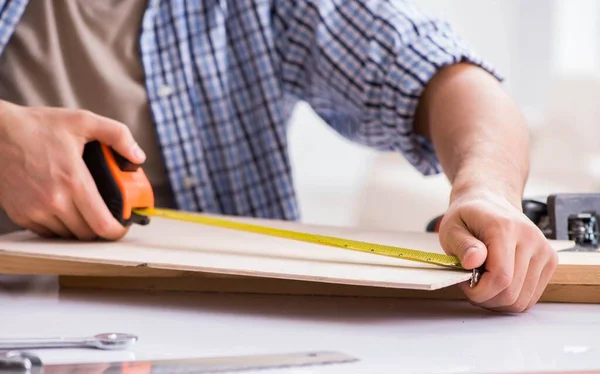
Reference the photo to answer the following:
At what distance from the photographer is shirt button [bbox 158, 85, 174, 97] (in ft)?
4.42

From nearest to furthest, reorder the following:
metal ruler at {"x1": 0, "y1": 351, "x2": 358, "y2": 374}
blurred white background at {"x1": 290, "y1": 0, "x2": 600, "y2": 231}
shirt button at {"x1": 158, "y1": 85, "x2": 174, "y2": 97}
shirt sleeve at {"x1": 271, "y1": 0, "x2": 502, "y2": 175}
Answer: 1. metal ruler at {"x1": 0, "y1": 351, "x2": 358, "y2": 374}
2. shirt sleeve at {"x1": 271, "y1": 0, "x2": 502, "y2": 175}
3. shirt button at {"x1": 158, "y1": 85, "x2": 174, "y2": 97}
4. blurred white background at {"x1": 290, "y1": 0, "x2": 600, "y2": 231}

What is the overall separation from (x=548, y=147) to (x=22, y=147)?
8.16 ft

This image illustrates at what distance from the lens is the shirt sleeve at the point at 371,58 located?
1.20m

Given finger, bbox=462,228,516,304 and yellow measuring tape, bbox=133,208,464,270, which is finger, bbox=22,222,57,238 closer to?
yellow measuring tape, bbox=133,208,464,270

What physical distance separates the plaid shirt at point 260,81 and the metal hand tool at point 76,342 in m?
0.70

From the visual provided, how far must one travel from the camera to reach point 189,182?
1367mm

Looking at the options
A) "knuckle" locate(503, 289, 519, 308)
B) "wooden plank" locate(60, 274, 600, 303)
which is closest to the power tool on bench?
"wooden plank" locate(60, 274, 600, 303)

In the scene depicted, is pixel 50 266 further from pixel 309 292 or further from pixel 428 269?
pixel 428 269

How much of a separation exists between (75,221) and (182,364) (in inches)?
16.3

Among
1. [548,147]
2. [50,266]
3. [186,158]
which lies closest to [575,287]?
[50,266]

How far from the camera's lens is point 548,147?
3.12 meters

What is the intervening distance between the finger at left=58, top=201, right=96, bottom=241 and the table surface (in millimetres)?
82

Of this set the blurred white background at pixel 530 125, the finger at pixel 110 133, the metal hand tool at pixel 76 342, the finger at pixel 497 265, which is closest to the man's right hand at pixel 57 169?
the finger at pixel 110 133

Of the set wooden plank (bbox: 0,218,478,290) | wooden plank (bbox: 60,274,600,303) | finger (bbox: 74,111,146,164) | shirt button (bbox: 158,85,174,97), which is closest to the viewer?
wooden plank (bbox: 0,218,478,290)
